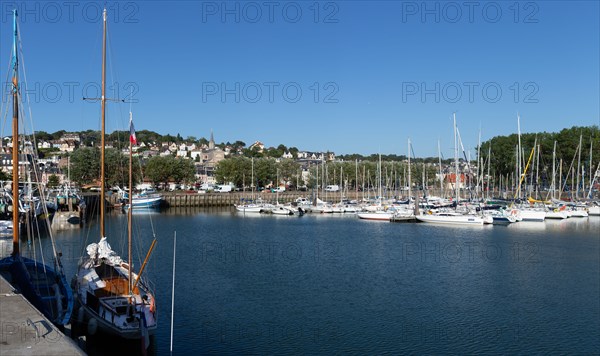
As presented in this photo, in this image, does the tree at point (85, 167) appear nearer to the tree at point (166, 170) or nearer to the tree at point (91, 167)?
the tree at point (91, 167)

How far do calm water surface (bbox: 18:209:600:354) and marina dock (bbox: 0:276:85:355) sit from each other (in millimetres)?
7633

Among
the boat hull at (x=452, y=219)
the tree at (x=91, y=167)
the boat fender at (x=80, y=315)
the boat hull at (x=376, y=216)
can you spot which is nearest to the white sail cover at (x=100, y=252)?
the boat fender at (x=80, y=315)

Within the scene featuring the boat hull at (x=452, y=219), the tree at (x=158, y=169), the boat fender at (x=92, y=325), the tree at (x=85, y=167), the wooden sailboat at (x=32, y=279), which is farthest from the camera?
the tree at (x=158, y=169)

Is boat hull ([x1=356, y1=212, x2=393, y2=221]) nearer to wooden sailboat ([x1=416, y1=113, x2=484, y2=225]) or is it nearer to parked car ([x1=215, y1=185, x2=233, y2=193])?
wooden sailboat ([x1=416, y1=113, x2=484, y2=225])

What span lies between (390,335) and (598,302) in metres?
13.4

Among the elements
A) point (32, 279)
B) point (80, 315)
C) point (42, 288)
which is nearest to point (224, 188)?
point (32, 279)

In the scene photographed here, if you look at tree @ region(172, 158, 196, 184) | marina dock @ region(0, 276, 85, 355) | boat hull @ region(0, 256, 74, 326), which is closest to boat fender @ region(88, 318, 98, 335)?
boat hull @ region(0, 256, 74, 326)

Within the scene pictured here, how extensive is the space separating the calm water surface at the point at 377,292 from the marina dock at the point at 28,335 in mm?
7633

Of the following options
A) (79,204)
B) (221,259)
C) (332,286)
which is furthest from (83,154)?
(332,286)

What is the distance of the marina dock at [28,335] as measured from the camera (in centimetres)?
1159

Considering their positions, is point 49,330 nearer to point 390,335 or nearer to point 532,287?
point 390,335

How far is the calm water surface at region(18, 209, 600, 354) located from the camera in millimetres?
23016

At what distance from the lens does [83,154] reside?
363ft

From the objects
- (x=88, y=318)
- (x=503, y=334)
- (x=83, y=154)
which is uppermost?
(x=83, y=154)
